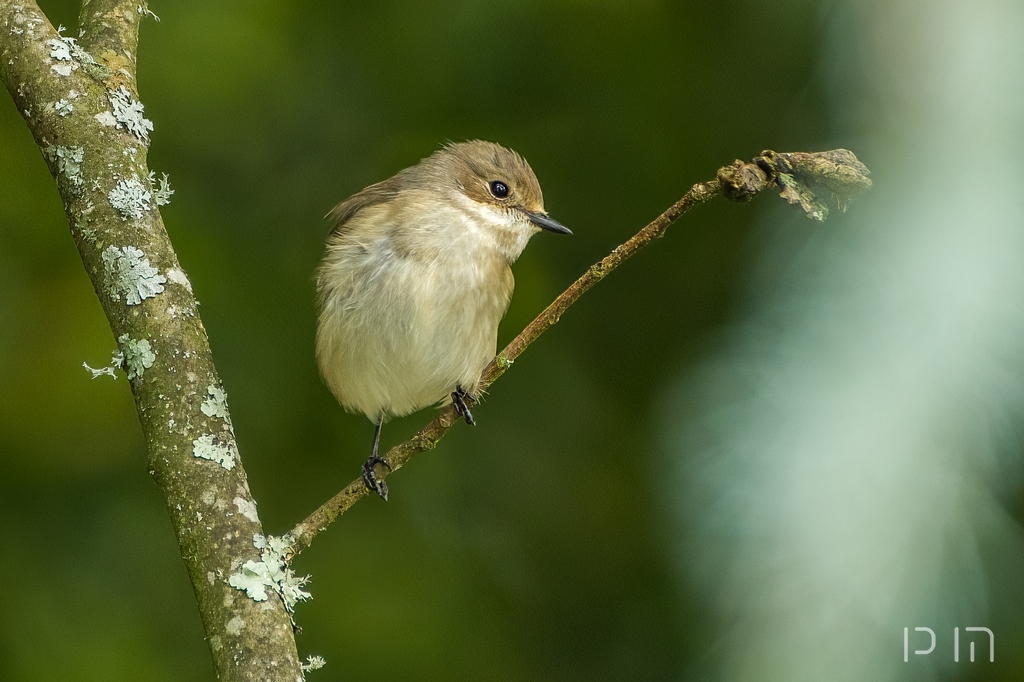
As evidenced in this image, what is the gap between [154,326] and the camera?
2689mm

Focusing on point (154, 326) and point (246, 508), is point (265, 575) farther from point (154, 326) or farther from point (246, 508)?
point (154, 326)

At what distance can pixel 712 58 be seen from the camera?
4.43 meters

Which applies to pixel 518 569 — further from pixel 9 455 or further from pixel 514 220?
pixel 9 455

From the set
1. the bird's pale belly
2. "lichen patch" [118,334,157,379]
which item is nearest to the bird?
the bird's pale belly

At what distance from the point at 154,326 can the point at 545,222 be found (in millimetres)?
1881

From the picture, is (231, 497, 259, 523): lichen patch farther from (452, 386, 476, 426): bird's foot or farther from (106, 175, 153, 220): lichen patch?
(452, 386, 476, 426): bird's foot

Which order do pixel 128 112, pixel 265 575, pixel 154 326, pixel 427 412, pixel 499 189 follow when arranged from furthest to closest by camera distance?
pixel 427 412
pixel 499 189
pixel 128 112
pixel 154 326
pixel 265 575

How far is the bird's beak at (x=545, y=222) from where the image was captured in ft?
13.5

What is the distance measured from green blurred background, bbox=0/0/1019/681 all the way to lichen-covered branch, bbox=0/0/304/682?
1513 mm

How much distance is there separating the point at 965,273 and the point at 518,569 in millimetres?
2391

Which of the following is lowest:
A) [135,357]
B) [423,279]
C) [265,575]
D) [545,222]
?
[265,575]

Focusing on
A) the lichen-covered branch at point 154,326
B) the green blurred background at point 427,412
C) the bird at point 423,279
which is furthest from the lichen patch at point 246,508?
the green blurred background at point 427,412

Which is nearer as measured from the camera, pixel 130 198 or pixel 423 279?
pixel 130 198

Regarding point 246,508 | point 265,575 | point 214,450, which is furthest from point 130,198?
point 265,575
